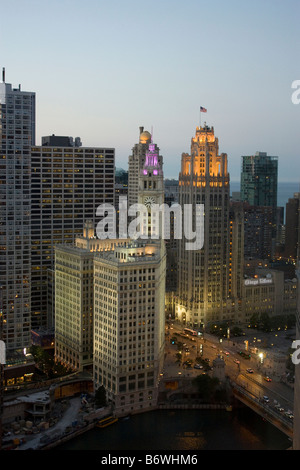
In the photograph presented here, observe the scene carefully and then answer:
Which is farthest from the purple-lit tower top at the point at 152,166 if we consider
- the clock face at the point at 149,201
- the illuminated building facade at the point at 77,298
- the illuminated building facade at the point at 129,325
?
the illuminated building facade at the point at 129,325

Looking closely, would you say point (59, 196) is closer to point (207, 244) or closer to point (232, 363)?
point (207, 244)

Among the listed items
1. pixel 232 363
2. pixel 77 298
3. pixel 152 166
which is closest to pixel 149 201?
pixel 152 166

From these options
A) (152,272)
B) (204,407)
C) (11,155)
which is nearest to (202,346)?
(204,407)

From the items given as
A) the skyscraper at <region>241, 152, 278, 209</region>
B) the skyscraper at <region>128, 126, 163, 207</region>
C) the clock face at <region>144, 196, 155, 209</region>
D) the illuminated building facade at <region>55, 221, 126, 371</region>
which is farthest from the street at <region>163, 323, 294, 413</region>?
the skyscraper at <region>241, 152, 278, 209</region>

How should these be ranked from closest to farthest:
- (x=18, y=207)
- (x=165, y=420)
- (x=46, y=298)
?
(x=165, y=420) < (x=18, y=207) < (x=46, y=298)

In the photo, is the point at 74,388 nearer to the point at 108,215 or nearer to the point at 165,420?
the point at 165,420

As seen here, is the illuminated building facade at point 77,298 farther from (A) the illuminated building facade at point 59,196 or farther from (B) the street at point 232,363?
(A) the illuminated building facade at point 59,196
